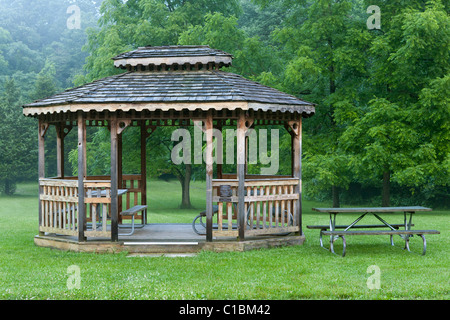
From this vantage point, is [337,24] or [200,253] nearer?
[200,253]

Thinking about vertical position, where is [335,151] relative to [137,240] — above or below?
above

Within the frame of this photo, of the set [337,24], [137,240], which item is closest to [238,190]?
[137,240]

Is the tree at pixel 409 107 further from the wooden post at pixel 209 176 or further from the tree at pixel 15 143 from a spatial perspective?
the tree at pixel 15 143

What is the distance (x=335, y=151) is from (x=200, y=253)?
13064 mm

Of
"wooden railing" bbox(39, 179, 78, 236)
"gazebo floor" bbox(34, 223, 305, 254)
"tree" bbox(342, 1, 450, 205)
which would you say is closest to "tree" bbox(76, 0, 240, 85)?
"tree" bbox(342, 1, 450, 205)

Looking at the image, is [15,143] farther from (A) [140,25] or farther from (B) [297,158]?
(B) [297,158]

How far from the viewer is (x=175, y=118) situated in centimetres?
1069

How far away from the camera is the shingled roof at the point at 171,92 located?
10.1m

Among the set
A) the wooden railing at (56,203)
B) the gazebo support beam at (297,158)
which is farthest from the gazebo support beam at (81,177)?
the gazebo support beam at (297,158)

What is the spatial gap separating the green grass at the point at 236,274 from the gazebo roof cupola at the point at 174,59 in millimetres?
4263

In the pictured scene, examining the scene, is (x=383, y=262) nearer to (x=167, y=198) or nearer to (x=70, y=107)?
(x=70, y=107)

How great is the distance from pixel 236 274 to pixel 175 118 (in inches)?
148

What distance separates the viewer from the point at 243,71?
24.7m
